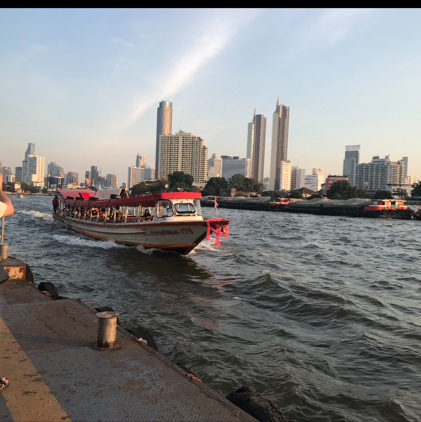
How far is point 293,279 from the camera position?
48.3ft

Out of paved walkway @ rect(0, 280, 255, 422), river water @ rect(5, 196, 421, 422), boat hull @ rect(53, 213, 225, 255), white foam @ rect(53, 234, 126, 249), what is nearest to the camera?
paved walkway @ rect(0, 280, 255, 422)

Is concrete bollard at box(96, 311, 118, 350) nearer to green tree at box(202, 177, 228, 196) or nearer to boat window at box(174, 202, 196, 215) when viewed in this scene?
boat window at box(174, 202, 196, 215)

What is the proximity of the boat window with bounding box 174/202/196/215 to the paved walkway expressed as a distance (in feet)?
42.2

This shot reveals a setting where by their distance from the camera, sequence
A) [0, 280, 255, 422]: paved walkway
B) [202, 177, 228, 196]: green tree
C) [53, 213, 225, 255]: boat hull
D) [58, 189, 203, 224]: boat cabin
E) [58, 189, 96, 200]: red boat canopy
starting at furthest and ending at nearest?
[202, 177, 228, 196]: green tree → [58, 189, 96, 200]: red boat canopy → [58, 189, 203, 224]: boat cabin → [53, 213, 225, 255]: boat hull → [0, 280, 255, 422]: paved walkway

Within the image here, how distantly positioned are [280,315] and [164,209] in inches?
414

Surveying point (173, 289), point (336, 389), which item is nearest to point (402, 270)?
point (173, 289)

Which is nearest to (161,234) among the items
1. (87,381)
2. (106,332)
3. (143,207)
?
(143,207)

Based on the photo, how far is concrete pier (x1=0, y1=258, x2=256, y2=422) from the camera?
3.66 meters

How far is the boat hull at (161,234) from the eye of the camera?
18.1 metres

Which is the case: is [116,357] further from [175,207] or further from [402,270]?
[402,270]

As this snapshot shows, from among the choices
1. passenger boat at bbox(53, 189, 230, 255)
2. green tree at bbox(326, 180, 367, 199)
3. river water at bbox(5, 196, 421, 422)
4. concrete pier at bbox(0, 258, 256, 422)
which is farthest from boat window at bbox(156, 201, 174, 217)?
green tree at bbox(326, 180, 367, 199)

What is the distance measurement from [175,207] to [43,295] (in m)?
11.3

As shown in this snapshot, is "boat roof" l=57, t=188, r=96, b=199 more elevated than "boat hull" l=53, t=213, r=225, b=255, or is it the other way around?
"boat roof" l=57, t=188, r=96, b=199

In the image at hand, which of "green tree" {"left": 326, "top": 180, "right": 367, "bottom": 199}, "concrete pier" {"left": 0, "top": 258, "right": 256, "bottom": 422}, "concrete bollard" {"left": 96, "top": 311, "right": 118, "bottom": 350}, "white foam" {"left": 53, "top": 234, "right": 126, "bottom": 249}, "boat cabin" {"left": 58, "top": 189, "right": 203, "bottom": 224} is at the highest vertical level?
"green tree" {"left": 326, "top": 180, "right": 367, "bottom": 199}
